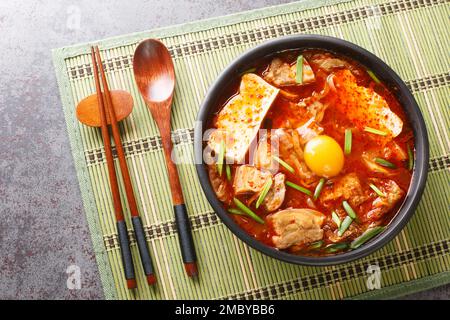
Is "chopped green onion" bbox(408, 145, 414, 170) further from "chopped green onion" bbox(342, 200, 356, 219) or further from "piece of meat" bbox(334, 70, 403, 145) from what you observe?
"chopped green onion" bbox(342, 200, 356, 219)

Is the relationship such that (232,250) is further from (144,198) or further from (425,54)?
(425,54)

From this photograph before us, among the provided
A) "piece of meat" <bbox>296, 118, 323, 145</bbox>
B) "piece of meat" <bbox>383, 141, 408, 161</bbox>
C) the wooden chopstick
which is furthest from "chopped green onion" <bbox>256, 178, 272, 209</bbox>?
the wooden chopstick

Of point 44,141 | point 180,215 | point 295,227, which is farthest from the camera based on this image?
point 44,141

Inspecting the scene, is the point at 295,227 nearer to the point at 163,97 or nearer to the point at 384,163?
the point at 384,163

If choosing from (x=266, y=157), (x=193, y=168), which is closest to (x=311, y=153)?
(x=266, y=157)
